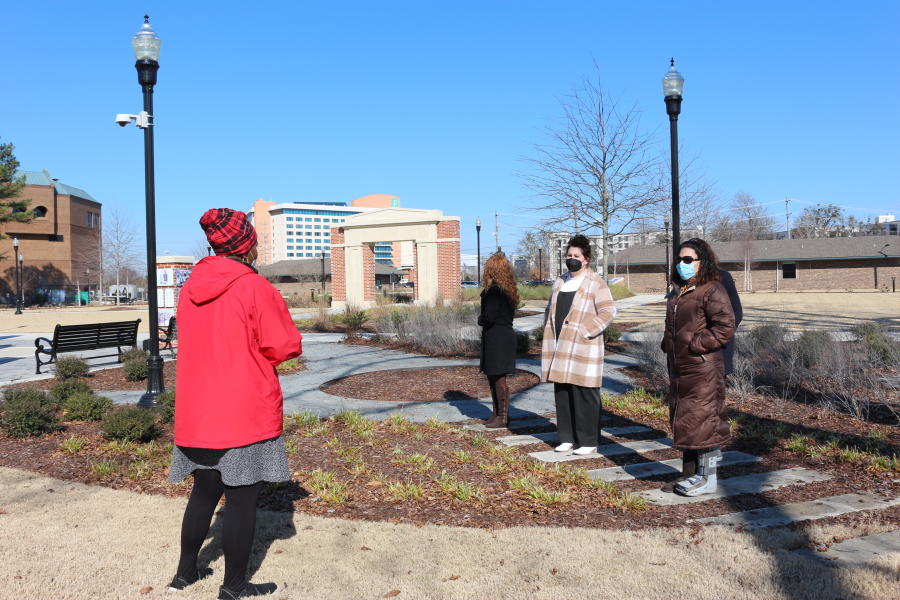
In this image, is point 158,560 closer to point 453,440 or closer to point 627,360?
point 453,440

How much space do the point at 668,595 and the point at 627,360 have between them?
8.96m

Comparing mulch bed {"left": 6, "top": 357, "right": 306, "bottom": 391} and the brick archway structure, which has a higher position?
the brick archway structure

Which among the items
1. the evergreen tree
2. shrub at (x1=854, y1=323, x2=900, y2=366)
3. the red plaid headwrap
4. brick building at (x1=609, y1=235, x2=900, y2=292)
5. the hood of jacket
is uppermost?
the evergreen tree

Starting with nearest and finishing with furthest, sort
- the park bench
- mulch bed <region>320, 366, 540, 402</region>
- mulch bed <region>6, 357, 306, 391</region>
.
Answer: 1. mulch bed <region>320, 366, 540, 402</region>
2. mulch bed <region>6, 357, 306, 391</region>
3. the park bench

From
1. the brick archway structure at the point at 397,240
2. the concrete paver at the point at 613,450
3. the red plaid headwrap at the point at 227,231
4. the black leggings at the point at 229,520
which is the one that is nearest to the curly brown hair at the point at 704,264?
the concrete paver at the point at 613,450

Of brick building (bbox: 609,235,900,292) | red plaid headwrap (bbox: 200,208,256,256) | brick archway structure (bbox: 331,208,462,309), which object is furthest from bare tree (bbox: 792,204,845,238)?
red plaid headwrap (bbox: 200,208,256,256)

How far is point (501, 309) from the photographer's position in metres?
6.68

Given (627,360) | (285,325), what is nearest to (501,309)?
(285,325)

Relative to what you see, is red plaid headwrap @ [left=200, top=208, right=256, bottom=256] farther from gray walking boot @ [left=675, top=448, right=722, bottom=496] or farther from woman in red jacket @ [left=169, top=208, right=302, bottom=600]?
gray walking boot @ [left=675, top=448, right=722, bottom=496]

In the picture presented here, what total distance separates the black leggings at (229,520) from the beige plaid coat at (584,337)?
3.00 m

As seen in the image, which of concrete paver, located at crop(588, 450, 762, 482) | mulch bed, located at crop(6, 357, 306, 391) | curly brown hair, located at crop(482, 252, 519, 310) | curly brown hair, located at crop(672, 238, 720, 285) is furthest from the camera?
mulch bed, located at crop(6, 357, 306, 391)

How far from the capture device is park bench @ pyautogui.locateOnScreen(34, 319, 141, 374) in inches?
475

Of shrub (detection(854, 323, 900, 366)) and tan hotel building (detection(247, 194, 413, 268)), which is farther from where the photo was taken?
tan hotel building (detection(247, 194, 413, 268))

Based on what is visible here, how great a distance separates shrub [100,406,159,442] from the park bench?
666 cm
